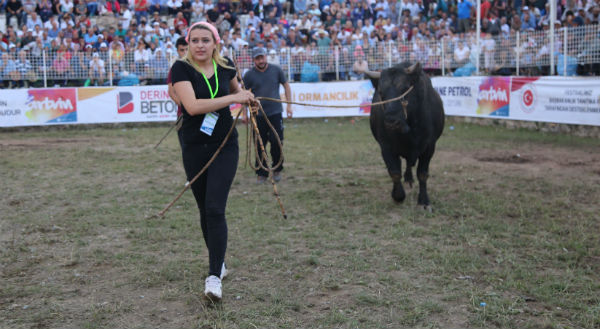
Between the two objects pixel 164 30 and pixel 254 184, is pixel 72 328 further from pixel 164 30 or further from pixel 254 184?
pixel 164 30

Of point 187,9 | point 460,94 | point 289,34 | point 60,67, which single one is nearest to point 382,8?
point 289,34

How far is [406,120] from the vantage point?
23.0 feet

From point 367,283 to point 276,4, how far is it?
2014 centimetres

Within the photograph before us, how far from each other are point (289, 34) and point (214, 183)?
16386 mm

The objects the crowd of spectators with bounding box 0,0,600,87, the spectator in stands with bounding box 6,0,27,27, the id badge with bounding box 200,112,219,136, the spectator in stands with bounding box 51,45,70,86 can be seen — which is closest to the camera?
the id badge with bounding box 200,112,219,136

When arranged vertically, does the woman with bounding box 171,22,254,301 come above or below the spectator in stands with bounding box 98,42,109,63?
below

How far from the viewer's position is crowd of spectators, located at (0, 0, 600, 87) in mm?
16719

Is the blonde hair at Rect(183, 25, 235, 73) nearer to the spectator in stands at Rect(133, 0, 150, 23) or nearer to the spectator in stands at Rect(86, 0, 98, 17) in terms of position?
the spectator in stands at Rect(133, 0, 150, 23)

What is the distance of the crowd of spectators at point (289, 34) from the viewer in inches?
658

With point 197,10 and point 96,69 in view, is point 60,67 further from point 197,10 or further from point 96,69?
point 197,10

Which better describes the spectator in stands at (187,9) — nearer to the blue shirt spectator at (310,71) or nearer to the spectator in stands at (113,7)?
the spectator in stands at (113,7)

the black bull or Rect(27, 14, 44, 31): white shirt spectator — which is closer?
the black bull

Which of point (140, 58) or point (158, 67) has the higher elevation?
point (140, 58)

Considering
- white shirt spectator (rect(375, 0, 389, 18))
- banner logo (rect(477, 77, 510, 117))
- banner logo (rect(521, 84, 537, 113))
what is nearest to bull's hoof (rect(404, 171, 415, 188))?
banner logo (rect(521, 84, 537, 113))
